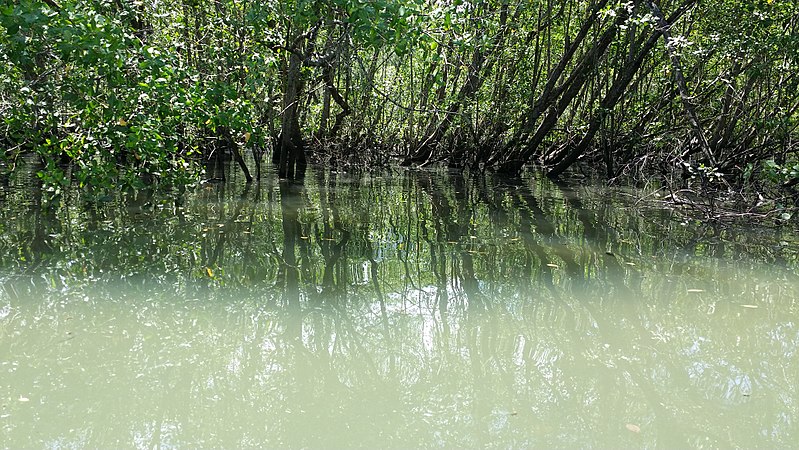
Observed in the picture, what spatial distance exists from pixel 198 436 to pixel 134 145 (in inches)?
145

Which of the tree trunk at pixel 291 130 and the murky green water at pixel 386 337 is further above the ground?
the tree trunk at pixel 291 130

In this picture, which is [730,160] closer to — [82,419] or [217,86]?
[217,86]

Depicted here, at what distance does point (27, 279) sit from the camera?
13.2ft

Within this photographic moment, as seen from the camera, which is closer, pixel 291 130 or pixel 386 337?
pixel 386 337

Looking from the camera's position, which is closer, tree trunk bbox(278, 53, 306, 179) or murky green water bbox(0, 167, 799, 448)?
murky green water bbox(0, 167, 799, 448)

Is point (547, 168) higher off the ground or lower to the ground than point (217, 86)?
lower

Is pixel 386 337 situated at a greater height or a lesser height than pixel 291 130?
lesser

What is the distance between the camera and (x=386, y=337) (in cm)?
342

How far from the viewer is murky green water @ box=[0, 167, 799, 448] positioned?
2461 mm

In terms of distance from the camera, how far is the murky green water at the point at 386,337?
8.07ft

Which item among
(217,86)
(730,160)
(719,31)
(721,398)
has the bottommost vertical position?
(721,398)

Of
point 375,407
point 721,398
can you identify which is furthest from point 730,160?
point 375,407

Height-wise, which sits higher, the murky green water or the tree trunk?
the tree trunk

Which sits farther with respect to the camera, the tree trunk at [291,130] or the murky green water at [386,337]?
the tree trunk at [291,130]
